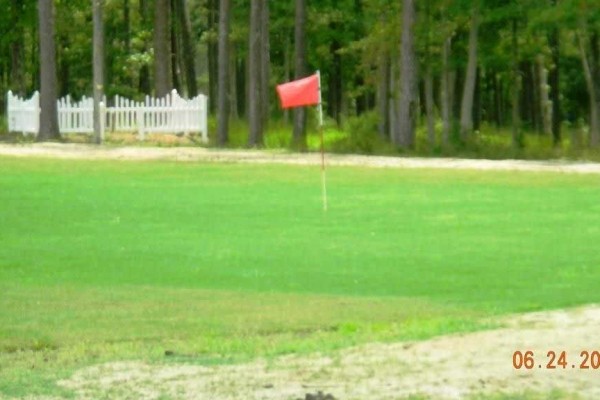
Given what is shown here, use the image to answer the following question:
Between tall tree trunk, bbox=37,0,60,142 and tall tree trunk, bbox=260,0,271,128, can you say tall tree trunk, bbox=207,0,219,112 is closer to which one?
tall tree trunk, bbox=260,0,271,128

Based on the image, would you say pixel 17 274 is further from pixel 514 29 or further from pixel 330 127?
pixel 330 127

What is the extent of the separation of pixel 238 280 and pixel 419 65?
3800 centimetres

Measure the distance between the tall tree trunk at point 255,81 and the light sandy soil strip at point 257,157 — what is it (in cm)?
222

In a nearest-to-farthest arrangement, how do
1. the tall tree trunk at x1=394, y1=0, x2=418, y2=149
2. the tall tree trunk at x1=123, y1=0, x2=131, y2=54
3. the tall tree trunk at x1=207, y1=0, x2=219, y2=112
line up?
the tall tree trunk at x1=394, y1=0, x2=418, y2=149, the tall tree trunk at x1=207, y1=0, x2=219, y2=112, the tall tree trunk at x1=123, y1=0, x2=131, y2=54

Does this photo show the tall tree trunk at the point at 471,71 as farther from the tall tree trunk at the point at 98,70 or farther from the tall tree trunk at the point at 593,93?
the tall tree trunk at the point at 98,70

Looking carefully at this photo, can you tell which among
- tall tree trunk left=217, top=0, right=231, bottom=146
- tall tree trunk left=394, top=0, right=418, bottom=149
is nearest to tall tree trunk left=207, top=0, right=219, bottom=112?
tall tree trunk left=217, top=0, right=231, bottom=146

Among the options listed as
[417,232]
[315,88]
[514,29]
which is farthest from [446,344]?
[514,29]

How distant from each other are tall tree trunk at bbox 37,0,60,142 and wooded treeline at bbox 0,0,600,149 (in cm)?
5

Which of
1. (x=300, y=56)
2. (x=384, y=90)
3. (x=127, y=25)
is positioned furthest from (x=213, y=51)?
(x=300, y=56)

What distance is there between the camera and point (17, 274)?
66.7 feet

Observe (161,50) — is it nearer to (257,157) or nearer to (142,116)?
(142,116)

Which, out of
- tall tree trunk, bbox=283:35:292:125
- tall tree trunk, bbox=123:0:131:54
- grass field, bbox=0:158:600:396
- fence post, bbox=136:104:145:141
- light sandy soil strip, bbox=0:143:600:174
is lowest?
grass field, bbox=0:158:600:396

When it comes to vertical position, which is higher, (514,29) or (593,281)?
(514,29)

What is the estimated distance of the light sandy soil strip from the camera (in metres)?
41.6
